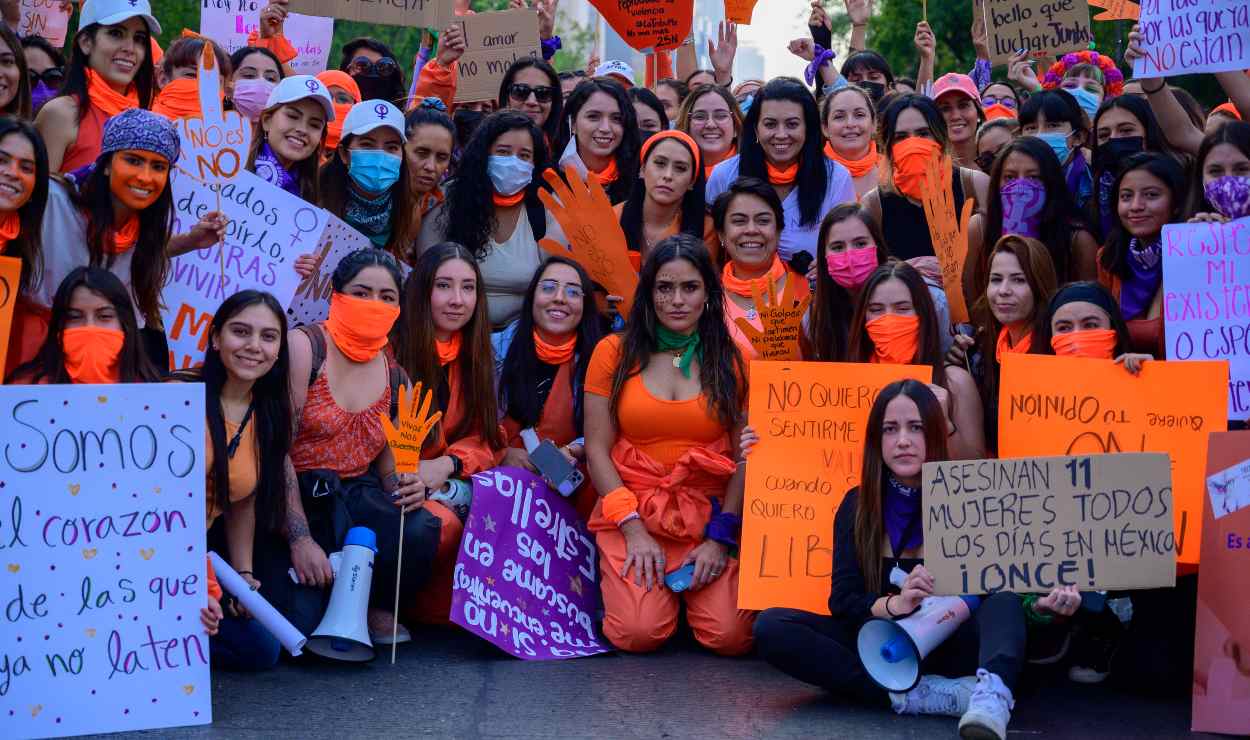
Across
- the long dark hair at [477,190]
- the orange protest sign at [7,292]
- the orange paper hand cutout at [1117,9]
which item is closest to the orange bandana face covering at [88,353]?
the orange protest sign at [7,292]

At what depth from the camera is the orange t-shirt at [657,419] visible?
6781mm

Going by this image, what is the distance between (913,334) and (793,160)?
171 centimetres

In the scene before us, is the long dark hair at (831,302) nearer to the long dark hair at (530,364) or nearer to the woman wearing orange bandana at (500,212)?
the long dark hair at (530,364)

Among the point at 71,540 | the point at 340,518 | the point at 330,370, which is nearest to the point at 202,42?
the point at 330,370

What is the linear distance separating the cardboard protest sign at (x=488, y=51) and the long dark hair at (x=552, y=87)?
733 mm

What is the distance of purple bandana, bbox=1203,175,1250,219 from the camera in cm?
632

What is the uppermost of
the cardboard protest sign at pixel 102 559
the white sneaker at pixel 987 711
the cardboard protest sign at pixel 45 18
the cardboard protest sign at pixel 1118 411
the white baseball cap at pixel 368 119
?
the cardboard protest sign at pixel 45 18

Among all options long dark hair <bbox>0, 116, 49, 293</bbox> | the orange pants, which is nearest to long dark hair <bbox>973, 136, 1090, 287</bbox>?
the orange pants

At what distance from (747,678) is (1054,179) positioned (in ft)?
9.03

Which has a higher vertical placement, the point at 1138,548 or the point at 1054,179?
the point at 1054,179

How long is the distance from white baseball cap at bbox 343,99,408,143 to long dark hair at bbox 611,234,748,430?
1.52m

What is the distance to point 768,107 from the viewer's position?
7879 millimetres

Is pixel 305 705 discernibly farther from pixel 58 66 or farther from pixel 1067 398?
pixel 58 66

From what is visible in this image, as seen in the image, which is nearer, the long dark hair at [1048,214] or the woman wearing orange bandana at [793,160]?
the long dark hair at [1048,214]
